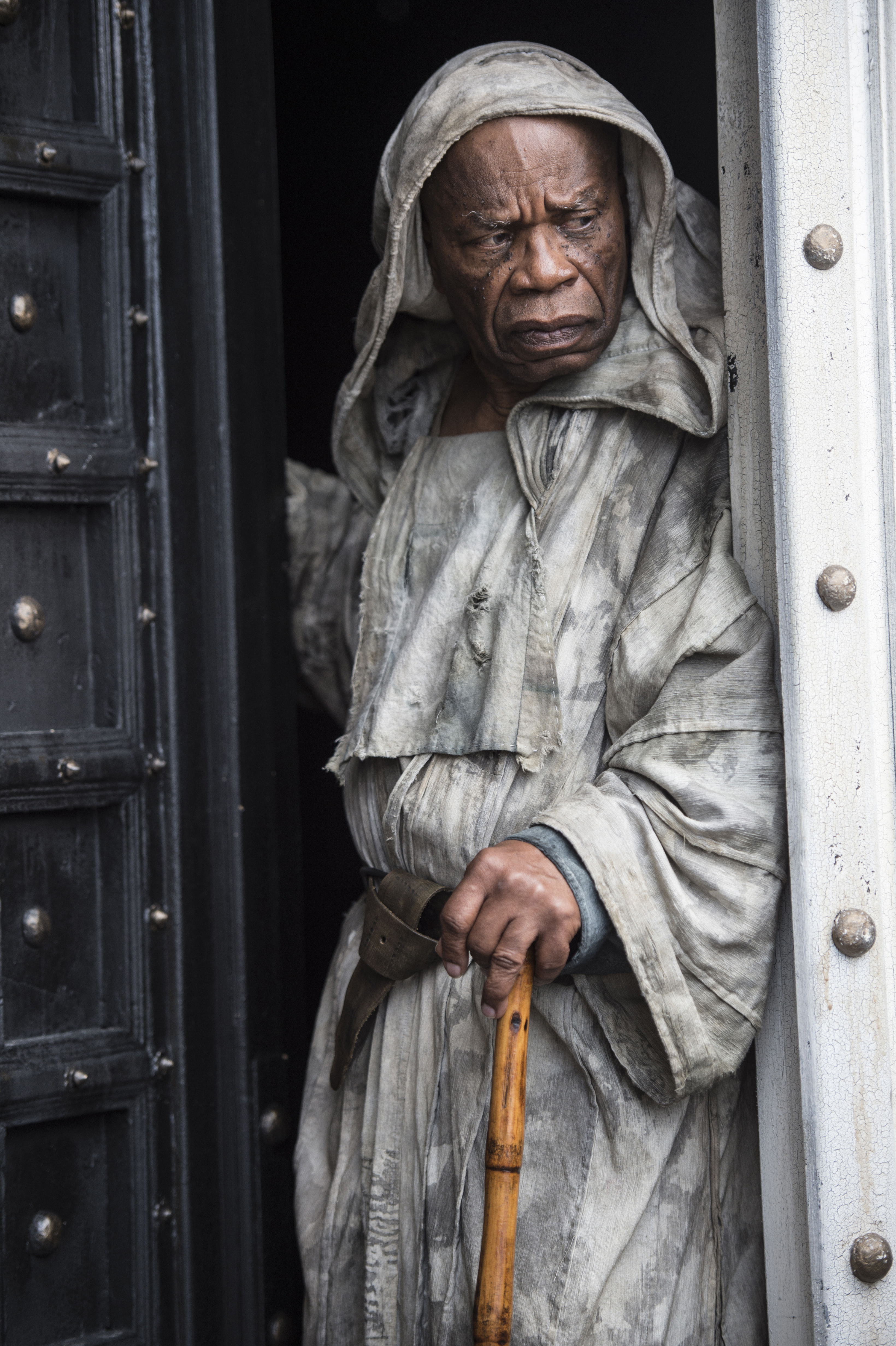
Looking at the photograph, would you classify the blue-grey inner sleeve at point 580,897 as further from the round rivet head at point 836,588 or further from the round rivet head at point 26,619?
the round rivet head at point 26,619

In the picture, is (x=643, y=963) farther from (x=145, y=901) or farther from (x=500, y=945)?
(x=145, y=901)

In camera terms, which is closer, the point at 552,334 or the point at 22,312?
the point at 552,334

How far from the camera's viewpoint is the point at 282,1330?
169 cm

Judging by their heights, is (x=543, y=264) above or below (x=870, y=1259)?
above

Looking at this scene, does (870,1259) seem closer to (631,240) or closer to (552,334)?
(552,334)

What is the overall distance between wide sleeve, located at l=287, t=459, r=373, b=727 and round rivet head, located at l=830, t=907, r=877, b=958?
835mm

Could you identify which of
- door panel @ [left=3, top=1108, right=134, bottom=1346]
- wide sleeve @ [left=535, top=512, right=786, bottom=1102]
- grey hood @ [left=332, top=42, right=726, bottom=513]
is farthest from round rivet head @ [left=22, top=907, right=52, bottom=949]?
grey hood @ [left=332, top=42, right=726, bottom=513]

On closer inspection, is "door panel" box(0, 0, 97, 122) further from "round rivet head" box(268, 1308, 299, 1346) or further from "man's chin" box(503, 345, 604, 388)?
"round rivet head" box(268, 1308, 299, 1346)

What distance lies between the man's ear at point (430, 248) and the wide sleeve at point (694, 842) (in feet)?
1.62

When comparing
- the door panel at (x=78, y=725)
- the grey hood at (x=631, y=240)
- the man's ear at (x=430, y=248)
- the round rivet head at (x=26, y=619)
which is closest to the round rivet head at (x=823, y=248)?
the grey hood at (x=631, y=240)

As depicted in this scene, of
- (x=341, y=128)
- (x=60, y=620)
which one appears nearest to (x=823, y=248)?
(x=60, y=620)

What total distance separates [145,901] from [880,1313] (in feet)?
3.02

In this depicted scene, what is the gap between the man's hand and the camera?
1199 mm

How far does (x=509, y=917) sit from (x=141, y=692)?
2.11 feet
